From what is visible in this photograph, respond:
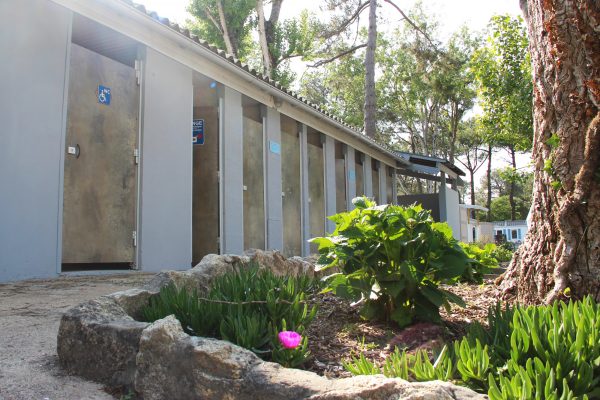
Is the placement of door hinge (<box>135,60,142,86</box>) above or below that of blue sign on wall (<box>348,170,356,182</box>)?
above

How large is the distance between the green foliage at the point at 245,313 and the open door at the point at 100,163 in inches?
147

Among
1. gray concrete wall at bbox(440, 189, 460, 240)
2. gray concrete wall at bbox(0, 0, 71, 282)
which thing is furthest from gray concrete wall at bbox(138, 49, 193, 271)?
gray concrete wall at bbox(440, 189, 460, 240)

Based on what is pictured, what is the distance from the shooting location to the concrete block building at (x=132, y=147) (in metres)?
5.25

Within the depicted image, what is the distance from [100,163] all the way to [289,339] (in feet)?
16.6

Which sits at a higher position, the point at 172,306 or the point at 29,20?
the point at 29,20

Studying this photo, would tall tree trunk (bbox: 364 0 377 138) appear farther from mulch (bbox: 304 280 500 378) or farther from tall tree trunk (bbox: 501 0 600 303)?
mulch (bbox: 304 280 500 378)

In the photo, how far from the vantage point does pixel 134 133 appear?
685 centimetres

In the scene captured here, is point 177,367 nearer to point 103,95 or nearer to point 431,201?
point 103,95

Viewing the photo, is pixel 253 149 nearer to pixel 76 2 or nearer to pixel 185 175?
pixel 185 175

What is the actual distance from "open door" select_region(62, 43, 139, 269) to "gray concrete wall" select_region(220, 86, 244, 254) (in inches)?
69.6

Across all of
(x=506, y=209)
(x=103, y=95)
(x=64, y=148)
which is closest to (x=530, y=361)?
(x=64, y=148)

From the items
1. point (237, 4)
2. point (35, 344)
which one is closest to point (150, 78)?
point (35, 344)

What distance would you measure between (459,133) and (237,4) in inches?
991

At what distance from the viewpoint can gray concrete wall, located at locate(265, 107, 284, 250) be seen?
9.39m
